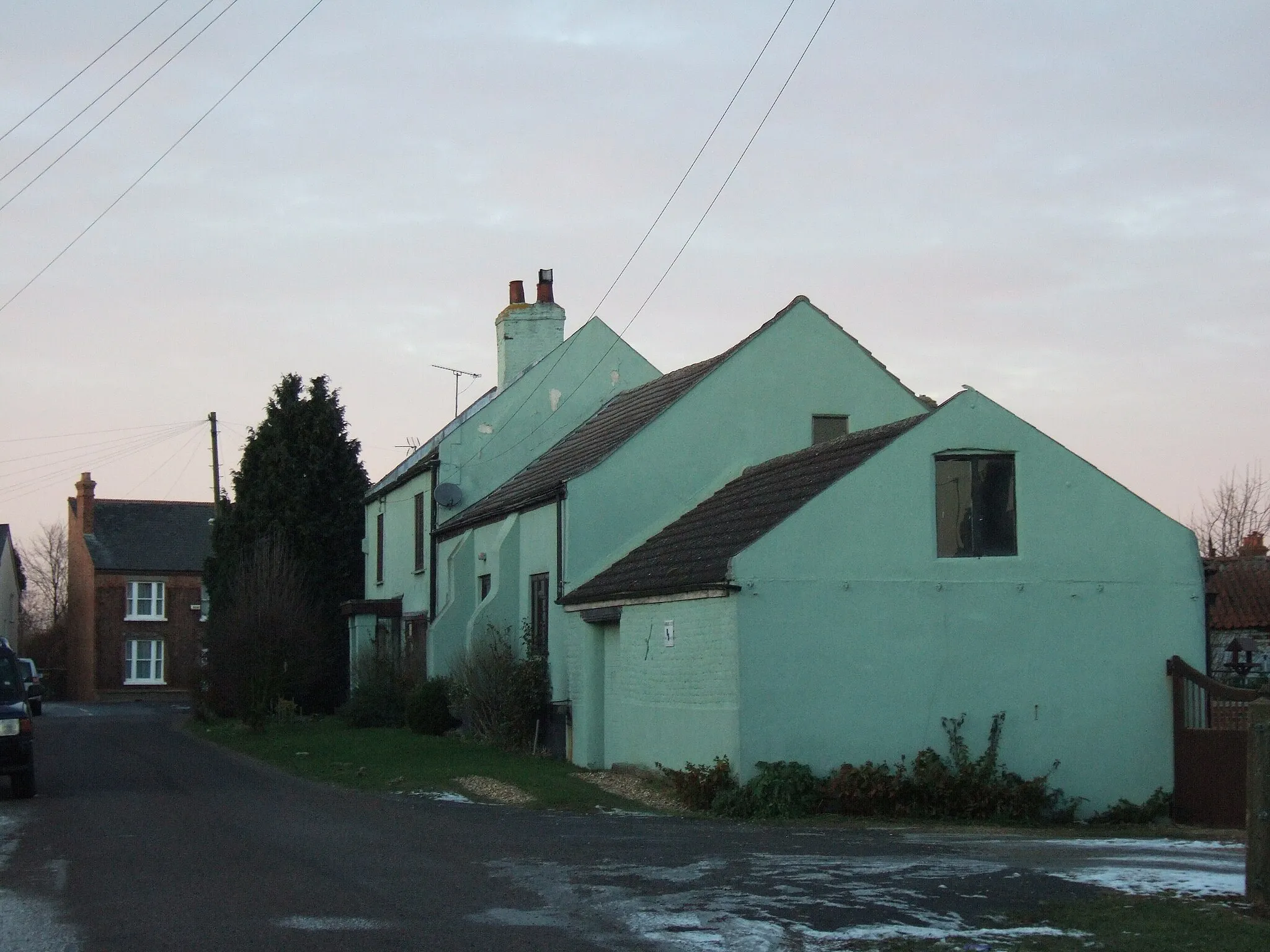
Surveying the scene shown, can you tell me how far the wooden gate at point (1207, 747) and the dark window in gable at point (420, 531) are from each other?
18739 mm

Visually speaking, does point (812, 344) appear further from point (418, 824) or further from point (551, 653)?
point (418, 824)

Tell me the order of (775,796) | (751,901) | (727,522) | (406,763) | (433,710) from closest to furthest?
(751,901) → (775,796) → (727,522) → (406,763) → (433,710)

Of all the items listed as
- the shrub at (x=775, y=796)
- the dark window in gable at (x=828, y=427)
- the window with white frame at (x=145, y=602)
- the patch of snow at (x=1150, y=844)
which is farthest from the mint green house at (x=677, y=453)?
the window with white frame at (x=145, y=602)

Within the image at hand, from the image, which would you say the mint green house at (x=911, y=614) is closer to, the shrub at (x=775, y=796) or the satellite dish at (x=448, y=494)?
the shrub at (x=775, y=796)

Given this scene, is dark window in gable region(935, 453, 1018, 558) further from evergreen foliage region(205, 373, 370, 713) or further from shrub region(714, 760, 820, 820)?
evergreen foliage region(205, 373, 370, 713)

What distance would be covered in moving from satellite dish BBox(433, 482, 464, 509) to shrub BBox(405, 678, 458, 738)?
4454 millimetres

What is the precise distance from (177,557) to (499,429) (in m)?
39.1

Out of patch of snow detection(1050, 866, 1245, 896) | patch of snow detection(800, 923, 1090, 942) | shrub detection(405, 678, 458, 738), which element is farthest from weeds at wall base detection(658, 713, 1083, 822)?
shrub detection(405, 678, 458, 738)

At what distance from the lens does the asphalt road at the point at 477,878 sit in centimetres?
862

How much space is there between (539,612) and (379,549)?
1404cm

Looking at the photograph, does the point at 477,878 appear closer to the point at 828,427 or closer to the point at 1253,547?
the point at 828,427

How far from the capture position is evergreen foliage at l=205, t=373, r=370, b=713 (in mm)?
40000

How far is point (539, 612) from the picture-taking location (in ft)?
82.8

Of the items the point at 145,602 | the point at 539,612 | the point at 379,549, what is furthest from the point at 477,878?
the point at 145,602
